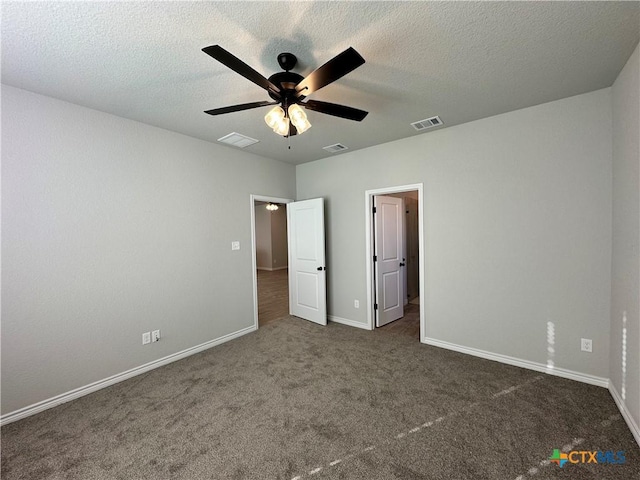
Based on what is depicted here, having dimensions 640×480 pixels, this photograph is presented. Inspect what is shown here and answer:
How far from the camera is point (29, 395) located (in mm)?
2193

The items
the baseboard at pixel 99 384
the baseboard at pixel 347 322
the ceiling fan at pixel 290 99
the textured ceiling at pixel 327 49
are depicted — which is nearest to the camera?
the textured ceiling at pixel 327 49

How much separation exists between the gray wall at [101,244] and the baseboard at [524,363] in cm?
282

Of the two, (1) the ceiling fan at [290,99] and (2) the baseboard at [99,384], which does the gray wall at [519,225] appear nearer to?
(1) the ceiling fan at [290,99]

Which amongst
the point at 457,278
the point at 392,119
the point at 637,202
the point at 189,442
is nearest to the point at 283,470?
the point at 189,442

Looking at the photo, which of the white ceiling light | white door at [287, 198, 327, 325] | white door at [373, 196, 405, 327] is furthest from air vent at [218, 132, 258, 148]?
white door at [373, 196, 405, 327]

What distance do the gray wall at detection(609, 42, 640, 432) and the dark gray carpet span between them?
360 mm

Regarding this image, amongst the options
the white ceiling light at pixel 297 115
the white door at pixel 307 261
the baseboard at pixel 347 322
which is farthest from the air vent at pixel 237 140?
the baseboard at pixel 347 322

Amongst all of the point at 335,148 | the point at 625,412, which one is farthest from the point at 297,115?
the point at 625,412

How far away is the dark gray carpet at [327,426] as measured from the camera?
5.36ft

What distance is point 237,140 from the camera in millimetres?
3436

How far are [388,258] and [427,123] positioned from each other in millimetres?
2015

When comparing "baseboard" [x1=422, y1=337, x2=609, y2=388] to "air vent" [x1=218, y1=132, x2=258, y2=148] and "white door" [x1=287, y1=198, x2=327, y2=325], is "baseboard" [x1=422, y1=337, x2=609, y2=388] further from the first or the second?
"air vent" [x1=218, y1=132, x2=258, y2=148]

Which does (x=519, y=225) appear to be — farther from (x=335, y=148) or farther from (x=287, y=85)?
(x=287, y=85)

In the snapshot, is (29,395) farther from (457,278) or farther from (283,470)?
(457,278)
